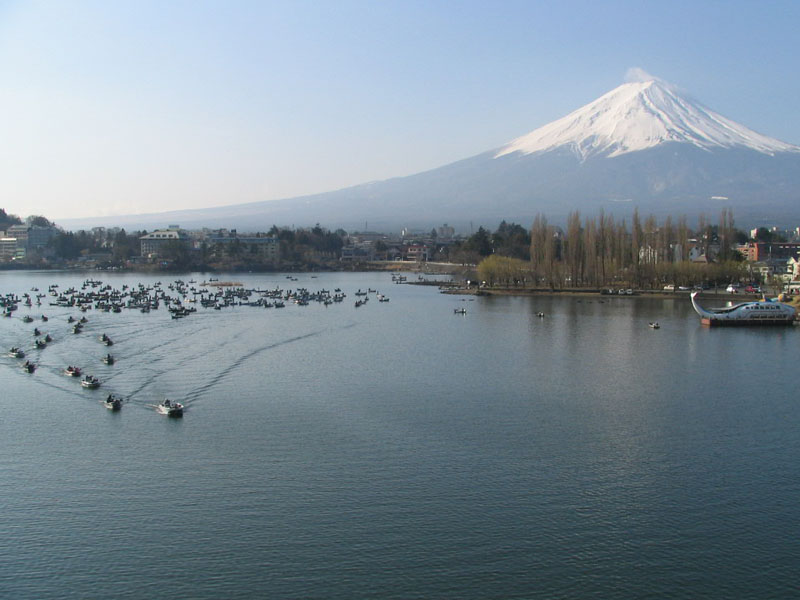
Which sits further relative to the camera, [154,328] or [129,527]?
[154,328]

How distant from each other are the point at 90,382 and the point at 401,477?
13.0 feet

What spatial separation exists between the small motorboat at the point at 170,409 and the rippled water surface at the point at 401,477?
0.14 meters

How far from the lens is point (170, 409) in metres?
6.60

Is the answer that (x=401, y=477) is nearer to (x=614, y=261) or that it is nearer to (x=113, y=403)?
(x=113, y=403)

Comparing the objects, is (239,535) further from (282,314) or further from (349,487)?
(282,314)

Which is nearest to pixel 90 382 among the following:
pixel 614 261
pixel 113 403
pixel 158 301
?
pixel 113 403

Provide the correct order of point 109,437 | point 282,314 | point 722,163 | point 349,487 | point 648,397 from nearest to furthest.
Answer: point 349,487, point 109,437, point 648,397, point 282,314, point 722,163

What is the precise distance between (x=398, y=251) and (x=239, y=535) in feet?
118

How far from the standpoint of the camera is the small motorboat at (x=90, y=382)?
7668 millimetres

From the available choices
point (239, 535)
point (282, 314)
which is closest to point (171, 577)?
point (239, 535)

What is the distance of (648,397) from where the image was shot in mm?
7551

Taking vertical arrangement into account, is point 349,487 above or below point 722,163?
below

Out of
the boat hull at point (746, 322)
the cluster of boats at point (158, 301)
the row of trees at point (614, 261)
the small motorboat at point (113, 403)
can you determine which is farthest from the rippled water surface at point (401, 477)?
the row of trees at point (614, 261)

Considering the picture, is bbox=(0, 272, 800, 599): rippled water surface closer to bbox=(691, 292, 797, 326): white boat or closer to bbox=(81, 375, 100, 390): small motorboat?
bbox=(81, 375, 100, 390): small motorboat
